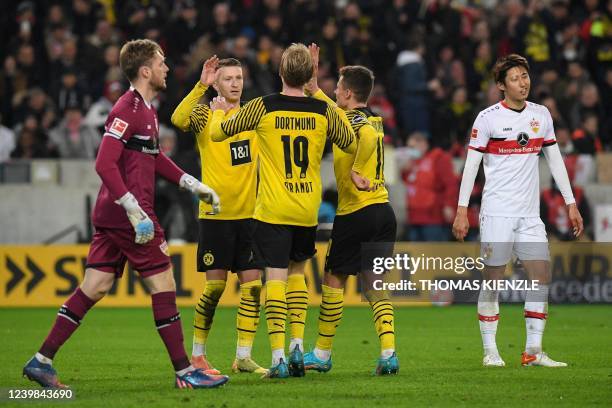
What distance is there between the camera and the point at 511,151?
411 inches

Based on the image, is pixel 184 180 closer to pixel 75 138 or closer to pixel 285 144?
pixel 285 144

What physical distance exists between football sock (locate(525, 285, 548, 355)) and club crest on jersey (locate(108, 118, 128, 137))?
150 inches

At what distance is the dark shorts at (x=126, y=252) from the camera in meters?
8.80

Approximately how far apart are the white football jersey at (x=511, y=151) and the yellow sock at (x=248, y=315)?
2.10 metres

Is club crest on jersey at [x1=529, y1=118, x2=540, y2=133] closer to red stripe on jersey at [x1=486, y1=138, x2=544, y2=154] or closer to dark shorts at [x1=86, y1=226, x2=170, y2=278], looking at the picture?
red stripe on jersey at [x1=486, y1=138, x2=544, y2=154]

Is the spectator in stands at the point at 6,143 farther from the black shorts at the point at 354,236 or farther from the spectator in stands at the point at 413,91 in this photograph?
the black shorts at the point at 354,236

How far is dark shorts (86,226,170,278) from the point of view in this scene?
28.9 feet

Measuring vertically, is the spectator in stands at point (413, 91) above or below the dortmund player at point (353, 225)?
above

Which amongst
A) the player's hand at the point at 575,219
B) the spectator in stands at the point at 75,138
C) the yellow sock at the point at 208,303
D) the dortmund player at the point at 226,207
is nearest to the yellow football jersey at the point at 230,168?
the dortmund player at the point at 226,207

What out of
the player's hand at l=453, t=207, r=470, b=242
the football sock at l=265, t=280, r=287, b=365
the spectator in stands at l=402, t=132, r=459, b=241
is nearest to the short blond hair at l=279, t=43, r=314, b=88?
the football sock at l=265, t=280, r=287, b=365

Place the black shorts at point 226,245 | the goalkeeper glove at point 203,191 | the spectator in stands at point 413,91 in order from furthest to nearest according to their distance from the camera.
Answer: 1. the spectator in stands at point 413,91
2. the black shorts at point 226,245
3. the goalkeeper glove at point 203,191

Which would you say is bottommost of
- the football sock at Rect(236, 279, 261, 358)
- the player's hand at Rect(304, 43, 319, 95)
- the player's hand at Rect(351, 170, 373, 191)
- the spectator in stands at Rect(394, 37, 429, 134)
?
the football sock at Rect(236, 279, 261, 358)

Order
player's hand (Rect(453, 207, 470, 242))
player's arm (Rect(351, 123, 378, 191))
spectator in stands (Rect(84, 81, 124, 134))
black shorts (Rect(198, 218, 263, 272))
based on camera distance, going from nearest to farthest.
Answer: player's arm (Rect(351, 123, 378, 191))
player's hand (Rect(453, 207, 470, 242))
black shorts (Rect(198, 218, 263, 272))
spectator in stands (Rect(84, 81, 124, 134))

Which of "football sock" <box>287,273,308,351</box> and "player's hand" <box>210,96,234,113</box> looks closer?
"football sock" <box>287,273,308,351</box>
